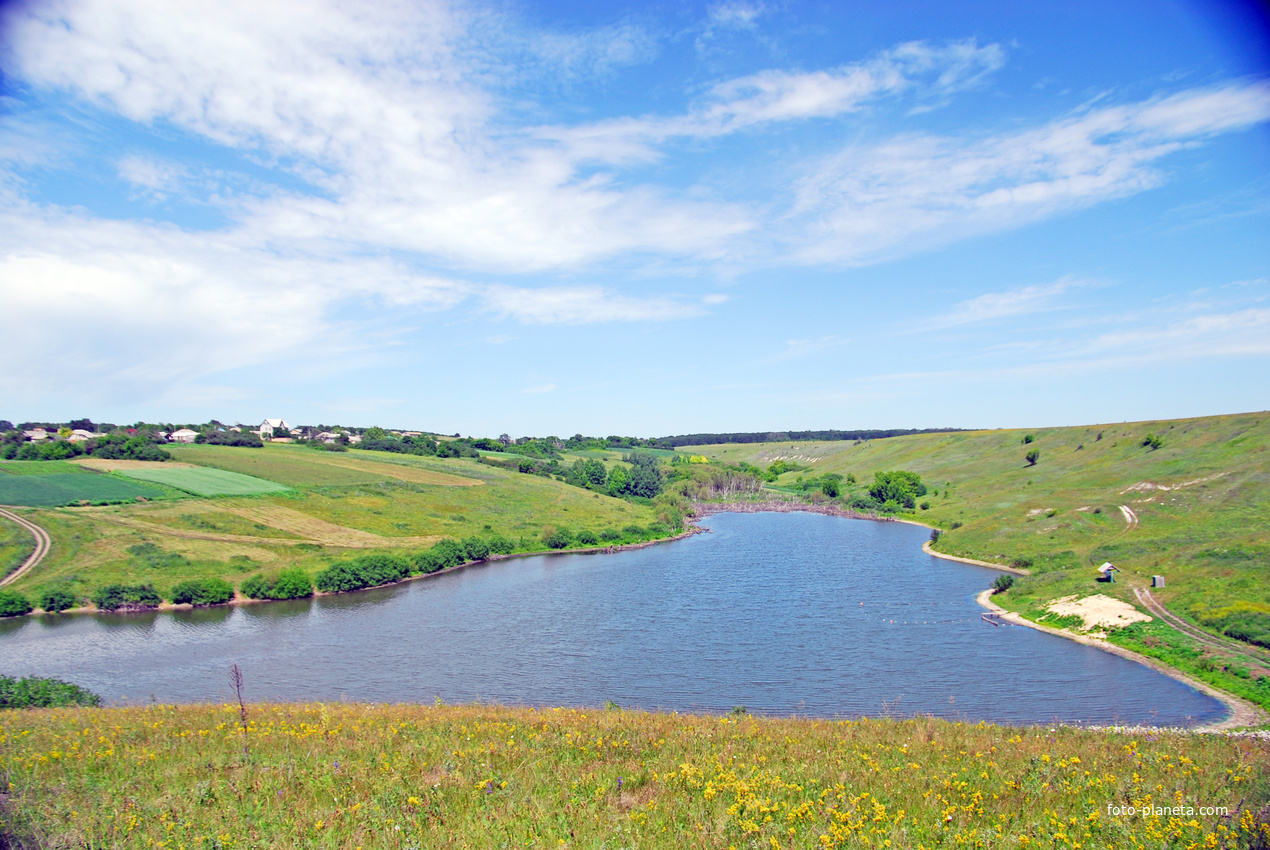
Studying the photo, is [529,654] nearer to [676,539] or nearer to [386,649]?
[386,649]

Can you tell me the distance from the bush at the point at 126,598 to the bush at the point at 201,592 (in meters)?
1.55

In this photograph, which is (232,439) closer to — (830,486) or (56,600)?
(56,600)

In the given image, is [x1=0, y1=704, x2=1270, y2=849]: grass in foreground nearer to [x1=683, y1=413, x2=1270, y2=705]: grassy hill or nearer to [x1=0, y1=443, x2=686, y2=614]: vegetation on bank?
[x1=683, y1=413, x2=1270, y2=705]: grassy hill

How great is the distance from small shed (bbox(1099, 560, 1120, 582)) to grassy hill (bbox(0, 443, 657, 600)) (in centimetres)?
6098

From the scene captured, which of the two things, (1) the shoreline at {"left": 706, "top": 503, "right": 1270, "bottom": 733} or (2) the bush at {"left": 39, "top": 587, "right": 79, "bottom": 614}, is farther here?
(2) the bush at {"left": 39, "top": 587, "right": 79, "bottom": 614}

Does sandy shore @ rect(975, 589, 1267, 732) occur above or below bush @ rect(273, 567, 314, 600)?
above

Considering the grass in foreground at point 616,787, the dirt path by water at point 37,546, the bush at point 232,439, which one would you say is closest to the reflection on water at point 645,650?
the dirt path by water at point 37,546

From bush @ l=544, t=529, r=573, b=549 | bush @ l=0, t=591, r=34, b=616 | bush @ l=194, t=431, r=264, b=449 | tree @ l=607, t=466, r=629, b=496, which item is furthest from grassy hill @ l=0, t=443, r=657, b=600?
tree @ l=607, t=466, r=629, b=496

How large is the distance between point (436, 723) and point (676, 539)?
3536 inches

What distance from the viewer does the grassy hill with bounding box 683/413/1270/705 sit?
40.3m

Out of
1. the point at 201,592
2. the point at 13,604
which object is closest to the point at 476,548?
the point at 201,592

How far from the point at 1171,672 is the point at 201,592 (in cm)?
7326

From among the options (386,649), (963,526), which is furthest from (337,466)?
(963,526)

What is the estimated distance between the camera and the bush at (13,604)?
174ft
